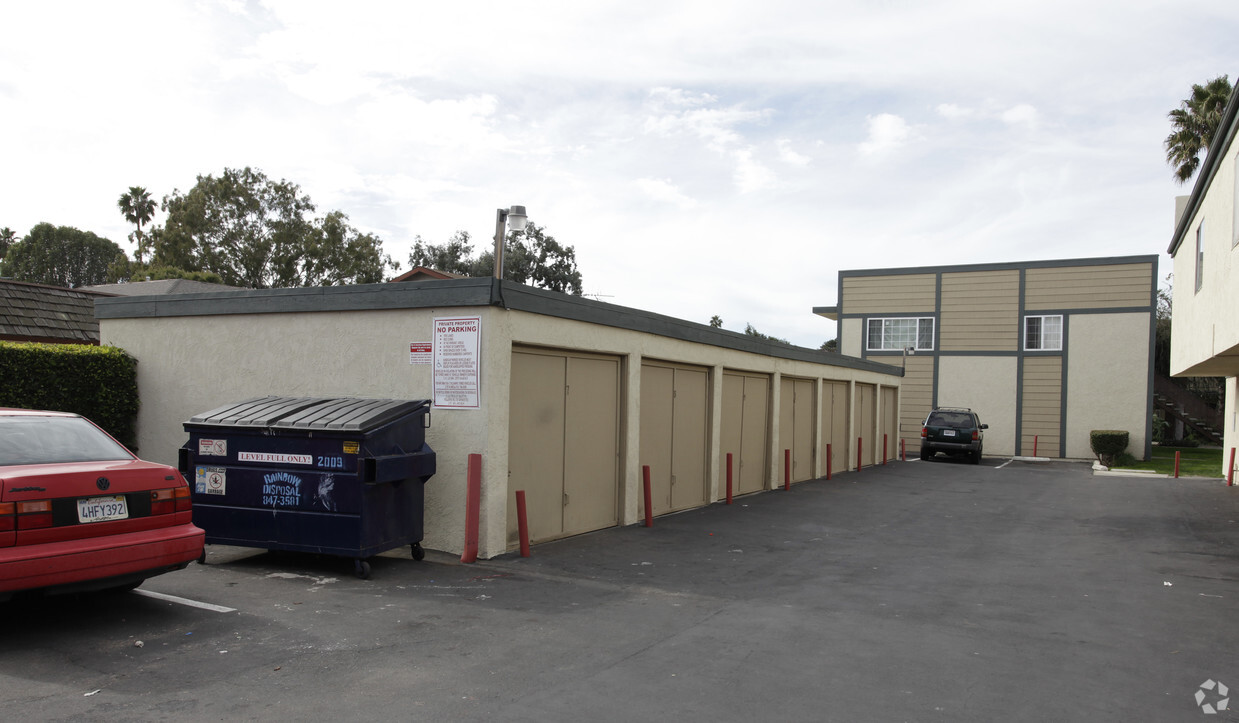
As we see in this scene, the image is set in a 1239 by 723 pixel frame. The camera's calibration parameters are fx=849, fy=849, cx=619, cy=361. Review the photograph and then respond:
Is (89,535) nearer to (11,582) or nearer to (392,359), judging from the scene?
(11,582)

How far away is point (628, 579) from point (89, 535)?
441 centimetres

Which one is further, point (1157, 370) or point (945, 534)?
point (1157, 370)

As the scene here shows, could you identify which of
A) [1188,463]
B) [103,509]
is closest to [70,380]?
[103,509]

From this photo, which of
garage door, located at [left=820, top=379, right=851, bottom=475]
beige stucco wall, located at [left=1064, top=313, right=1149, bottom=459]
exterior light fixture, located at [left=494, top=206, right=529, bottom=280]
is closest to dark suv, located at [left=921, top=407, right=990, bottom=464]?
garage door, located at [left=820, top=379, right=851, bottom=475]

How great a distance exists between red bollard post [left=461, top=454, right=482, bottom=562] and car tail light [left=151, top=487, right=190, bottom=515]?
8.90 feet

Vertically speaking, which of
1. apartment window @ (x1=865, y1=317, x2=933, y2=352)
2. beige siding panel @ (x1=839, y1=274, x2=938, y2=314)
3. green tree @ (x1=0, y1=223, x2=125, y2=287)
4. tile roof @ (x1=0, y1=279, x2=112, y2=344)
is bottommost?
tile roof @ (x1=0, y1=279, x2=112, y2=344)

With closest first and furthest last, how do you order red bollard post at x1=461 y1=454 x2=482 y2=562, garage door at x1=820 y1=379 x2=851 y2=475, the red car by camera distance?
the red car
red bollard post at x1=461 y1=454 x2=482 y2=562
garage door at x1=820 y1=379 x2=851 y2=475

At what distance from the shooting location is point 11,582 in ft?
16.8

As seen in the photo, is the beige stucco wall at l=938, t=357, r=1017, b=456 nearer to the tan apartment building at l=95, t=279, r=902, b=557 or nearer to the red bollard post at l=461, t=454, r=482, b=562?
the tan apartment building at l=95, t=279, r=902, b=557

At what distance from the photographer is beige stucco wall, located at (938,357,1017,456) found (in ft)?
99.8

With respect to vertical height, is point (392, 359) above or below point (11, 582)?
above

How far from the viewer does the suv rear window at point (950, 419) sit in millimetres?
25125

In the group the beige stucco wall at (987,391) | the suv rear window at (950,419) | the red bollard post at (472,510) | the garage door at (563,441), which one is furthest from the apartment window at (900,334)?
the red bollard post at (472,510)

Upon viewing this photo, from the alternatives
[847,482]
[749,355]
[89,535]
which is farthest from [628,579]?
[847,482]
